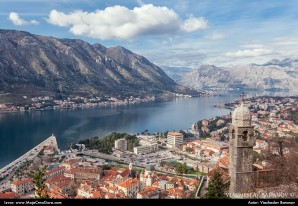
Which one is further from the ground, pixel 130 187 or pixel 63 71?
pixel 63 71

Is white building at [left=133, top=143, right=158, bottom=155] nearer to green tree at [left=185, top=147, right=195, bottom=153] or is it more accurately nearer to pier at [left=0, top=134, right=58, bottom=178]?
green tree at [left=185, top=147, right=195, bottom=153]

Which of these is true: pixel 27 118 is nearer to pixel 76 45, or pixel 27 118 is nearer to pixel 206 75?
pixel 76 45

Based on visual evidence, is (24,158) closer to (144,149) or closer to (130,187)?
(144,149)

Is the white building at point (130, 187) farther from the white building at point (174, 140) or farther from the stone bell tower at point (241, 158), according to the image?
the white building at point (174, 140)

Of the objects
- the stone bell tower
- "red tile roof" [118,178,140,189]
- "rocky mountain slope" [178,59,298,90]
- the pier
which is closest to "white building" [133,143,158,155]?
the pier

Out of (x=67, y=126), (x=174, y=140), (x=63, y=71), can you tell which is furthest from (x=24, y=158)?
(x=63, y=71)

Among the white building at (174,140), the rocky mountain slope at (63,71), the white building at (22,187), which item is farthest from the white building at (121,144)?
the rocky mountain slope at (63,71)
